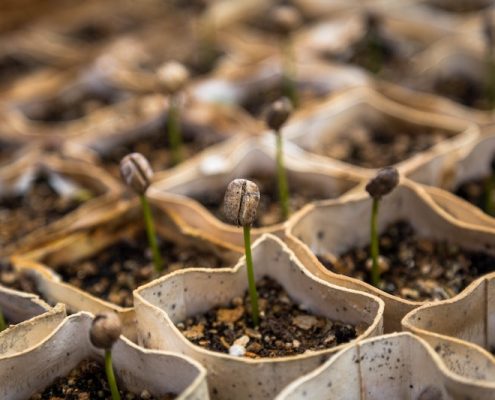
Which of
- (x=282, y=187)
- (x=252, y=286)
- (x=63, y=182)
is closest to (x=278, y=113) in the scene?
(x=282, y=187)

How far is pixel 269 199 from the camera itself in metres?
2.40

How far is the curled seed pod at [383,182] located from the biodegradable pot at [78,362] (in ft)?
1.87

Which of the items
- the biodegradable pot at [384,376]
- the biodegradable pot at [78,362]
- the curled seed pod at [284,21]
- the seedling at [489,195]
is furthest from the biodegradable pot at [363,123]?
the biodegradable pot at [78,362]

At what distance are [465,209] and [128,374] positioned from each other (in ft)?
2.94

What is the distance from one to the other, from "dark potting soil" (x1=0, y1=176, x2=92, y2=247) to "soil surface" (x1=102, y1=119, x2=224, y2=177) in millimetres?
196

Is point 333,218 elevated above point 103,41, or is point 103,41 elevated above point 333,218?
point 333,218

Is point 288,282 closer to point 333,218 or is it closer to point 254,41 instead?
point 333,218

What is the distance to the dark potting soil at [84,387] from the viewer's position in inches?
67.3

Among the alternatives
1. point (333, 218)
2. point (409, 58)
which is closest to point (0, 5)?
point (409, 58)

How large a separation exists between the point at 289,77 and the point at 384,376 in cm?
151

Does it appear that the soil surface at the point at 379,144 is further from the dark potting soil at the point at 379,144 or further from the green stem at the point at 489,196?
the green stem at the point at 489,196

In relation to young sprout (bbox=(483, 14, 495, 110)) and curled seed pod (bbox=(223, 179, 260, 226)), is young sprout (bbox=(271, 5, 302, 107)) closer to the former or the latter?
young sprout (bbox=(483, 14, 495, 110))

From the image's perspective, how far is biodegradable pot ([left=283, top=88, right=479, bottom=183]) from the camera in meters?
2.38

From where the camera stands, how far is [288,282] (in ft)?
6.24
